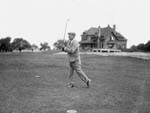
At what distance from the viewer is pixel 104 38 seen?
57.3 metres

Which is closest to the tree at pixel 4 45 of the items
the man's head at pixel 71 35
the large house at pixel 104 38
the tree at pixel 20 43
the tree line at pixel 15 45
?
the tree line at pixel 15 45

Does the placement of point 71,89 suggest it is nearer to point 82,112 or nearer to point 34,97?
point 34,97

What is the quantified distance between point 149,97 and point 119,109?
183 cm

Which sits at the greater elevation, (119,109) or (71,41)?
(71,41)

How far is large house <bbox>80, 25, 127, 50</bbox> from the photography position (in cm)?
5770

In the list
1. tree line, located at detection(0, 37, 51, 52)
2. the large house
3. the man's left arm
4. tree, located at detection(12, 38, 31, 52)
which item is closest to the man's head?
the man's left arm

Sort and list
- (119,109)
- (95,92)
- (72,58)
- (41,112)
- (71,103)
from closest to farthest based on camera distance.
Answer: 1. (41,112)
2. (119,109)
3. (71,103)
4. (95,92)
5. (72,58)

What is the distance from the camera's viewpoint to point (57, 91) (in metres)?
7.05

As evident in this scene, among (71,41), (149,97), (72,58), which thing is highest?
(71,41)

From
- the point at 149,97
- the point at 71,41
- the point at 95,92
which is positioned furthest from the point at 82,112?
the point at 71,41

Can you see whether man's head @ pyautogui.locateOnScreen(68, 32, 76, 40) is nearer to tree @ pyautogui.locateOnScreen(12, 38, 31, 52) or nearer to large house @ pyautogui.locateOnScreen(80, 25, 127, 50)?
large house @ pyautogui.locateOnScreen(80, 25, 127, 50)

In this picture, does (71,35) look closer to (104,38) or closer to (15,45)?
(104,38)

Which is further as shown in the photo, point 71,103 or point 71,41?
point 71,41

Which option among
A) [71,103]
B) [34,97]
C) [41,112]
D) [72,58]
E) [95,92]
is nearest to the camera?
[41,112]
